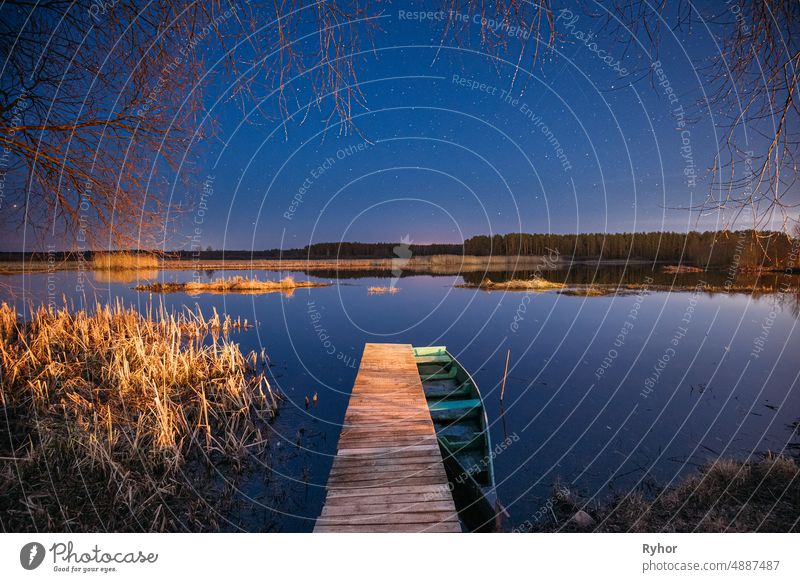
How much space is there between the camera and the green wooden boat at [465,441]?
13.6ft

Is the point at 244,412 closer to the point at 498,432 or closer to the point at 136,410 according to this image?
the point at 136,410

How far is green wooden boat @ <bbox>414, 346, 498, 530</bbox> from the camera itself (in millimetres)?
Answer: 4148

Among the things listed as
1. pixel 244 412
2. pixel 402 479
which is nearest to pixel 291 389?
pixel 244 412

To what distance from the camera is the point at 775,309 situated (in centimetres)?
1605

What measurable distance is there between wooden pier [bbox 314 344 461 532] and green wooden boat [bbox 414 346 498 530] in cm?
48

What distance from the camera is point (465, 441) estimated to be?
5.19m

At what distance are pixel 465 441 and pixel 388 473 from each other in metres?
1.86

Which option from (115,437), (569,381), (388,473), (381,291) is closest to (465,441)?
(388,473)

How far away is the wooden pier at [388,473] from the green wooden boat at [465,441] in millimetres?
481

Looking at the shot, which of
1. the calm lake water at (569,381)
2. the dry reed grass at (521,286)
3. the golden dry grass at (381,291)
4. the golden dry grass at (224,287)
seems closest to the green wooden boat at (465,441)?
the calm lake water at (569,381)

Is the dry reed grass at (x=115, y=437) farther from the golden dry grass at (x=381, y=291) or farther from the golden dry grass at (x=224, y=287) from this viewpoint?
the golden dry grass at (x=381, y=291)

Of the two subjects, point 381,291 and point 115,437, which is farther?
point 381,291
